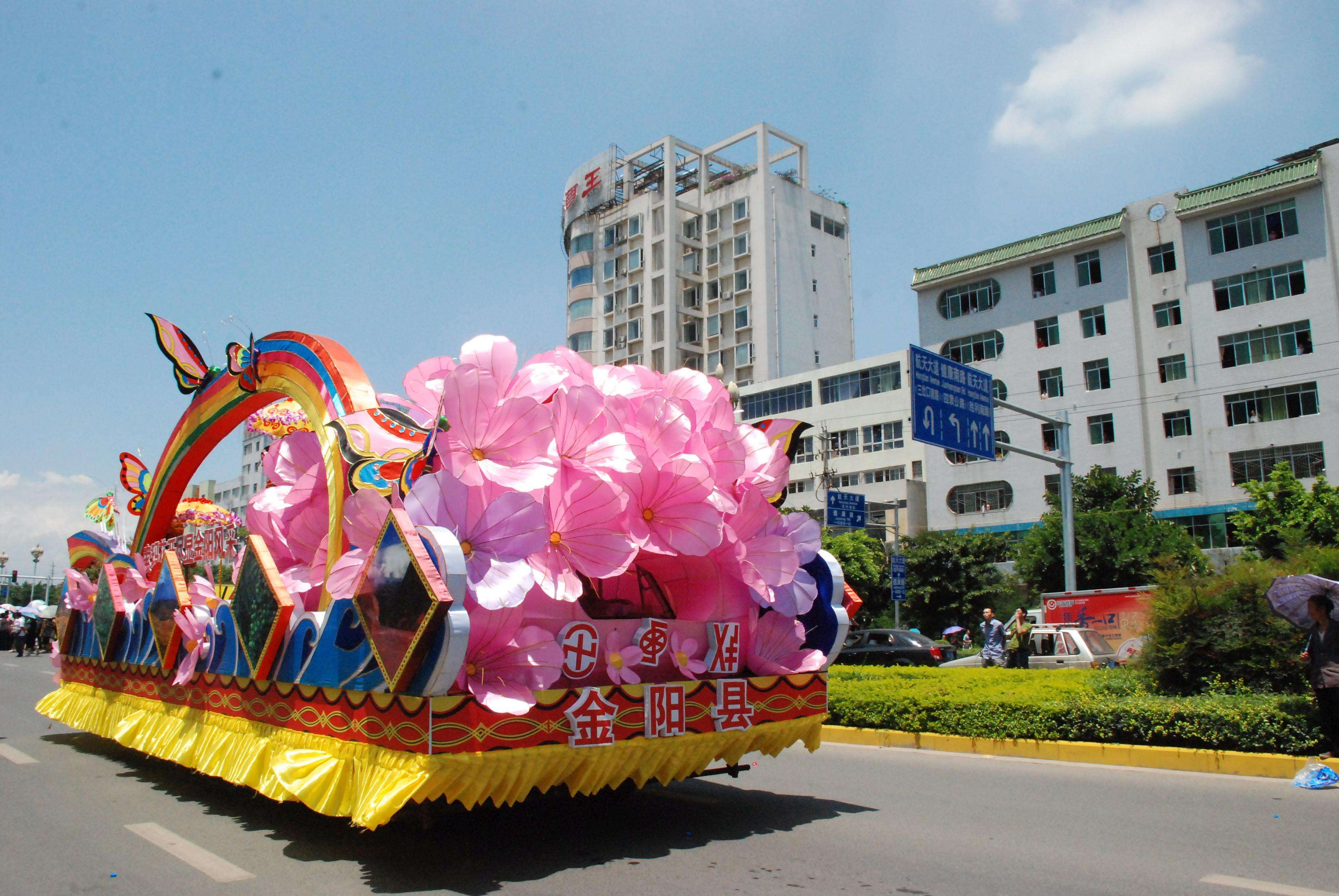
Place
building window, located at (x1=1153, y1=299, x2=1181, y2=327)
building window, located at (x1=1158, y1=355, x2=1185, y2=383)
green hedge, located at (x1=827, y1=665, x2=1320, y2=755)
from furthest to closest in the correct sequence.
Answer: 1. building window, located at (x1=1153, y1=299, x2=1181, y2=327)
2. building window, located at (x1=1158, y1=355, x2=1185, y2=383)
3. green hedge, located at (x1=827, y1=665, x2=1320, y2=755)

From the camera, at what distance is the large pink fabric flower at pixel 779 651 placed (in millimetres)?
6297

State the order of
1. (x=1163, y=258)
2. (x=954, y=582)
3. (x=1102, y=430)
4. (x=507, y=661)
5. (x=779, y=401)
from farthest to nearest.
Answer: (x=779, y=401), (x=1102, y=430), (x=1163, y=258), (x=954, y=582), (x=507, y=661)

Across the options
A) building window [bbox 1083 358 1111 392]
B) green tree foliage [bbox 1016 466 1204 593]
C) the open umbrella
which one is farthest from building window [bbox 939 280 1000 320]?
the open umbrella

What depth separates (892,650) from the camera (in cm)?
2133

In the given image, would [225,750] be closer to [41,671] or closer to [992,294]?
[41,671]

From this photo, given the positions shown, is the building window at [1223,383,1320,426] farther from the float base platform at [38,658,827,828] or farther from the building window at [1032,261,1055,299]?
the float base platform at [38,658,827,828]

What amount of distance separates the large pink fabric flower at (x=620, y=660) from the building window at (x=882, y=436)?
41.5m

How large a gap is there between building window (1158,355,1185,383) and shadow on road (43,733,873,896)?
1403 inches

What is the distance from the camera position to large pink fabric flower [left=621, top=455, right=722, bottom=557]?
5.68m

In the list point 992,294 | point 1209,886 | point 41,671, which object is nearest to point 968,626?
point 992,294

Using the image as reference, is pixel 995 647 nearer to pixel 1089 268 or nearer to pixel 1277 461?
pixel 1277 461

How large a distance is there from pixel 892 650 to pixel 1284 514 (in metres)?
16.0

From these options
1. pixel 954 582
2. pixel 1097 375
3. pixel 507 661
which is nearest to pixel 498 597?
pixel 507 661

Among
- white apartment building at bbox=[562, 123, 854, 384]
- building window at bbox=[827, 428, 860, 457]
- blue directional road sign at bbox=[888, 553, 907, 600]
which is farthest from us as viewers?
white apartment building at bbox=[562, 123, 854, 384]
